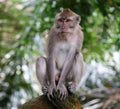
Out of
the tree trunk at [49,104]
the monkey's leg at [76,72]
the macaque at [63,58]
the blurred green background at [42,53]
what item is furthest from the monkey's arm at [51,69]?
the blurred green background at [42,53]

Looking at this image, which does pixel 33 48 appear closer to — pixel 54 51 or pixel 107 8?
pixel 107 8

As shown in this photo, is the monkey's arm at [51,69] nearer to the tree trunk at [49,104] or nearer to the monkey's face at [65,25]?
the tree trunk at [49,104]

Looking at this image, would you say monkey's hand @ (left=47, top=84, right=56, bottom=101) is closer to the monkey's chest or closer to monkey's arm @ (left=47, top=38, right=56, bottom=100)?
monkey's arm @ (left=47, top=38, right=56, bottom=100)

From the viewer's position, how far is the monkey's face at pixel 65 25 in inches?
245

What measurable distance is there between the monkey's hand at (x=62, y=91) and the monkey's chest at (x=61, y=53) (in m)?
0.50

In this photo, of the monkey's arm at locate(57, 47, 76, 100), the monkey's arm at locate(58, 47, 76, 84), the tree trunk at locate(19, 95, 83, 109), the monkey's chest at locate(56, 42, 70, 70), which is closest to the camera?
the tree trunk at locate(19, 95, 83, 109)

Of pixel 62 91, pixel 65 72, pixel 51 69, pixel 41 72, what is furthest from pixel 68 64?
pixel 62 91

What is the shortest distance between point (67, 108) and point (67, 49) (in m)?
1.03

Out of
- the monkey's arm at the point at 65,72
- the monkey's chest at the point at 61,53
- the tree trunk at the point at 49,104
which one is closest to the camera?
the tree trunk at the point at 49,104

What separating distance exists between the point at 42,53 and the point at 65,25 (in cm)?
335

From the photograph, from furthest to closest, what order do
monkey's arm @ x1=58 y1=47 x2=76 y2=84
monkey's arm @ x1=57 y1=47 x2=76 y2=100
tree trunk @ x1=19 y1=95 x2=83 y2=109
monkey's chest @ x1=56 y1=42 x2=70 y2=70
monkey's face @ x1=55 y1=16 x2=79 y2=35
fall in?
monkey's chest @ x1=56 y1=42 x2=70 y2=70 → monkey's face @ x1=55 y1=16 x2=79 y2=35 → monkey's arm @ x1=58 y1=47 x2=76 y2=84 → monkey's arm @ x1=57 y1=47 x2=76 y2=100 → tree trunk @ x1=19 y1=95 x2=83 y2=109

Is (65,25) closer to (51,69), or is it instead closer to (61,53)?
(61,53)

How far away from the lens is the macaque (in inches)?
240

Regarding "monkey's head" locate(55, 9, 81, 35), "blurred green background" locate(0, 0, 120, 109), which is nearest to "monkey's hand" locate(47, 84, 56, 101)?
"monkey's head" locate(55, 9, 81, 35)
